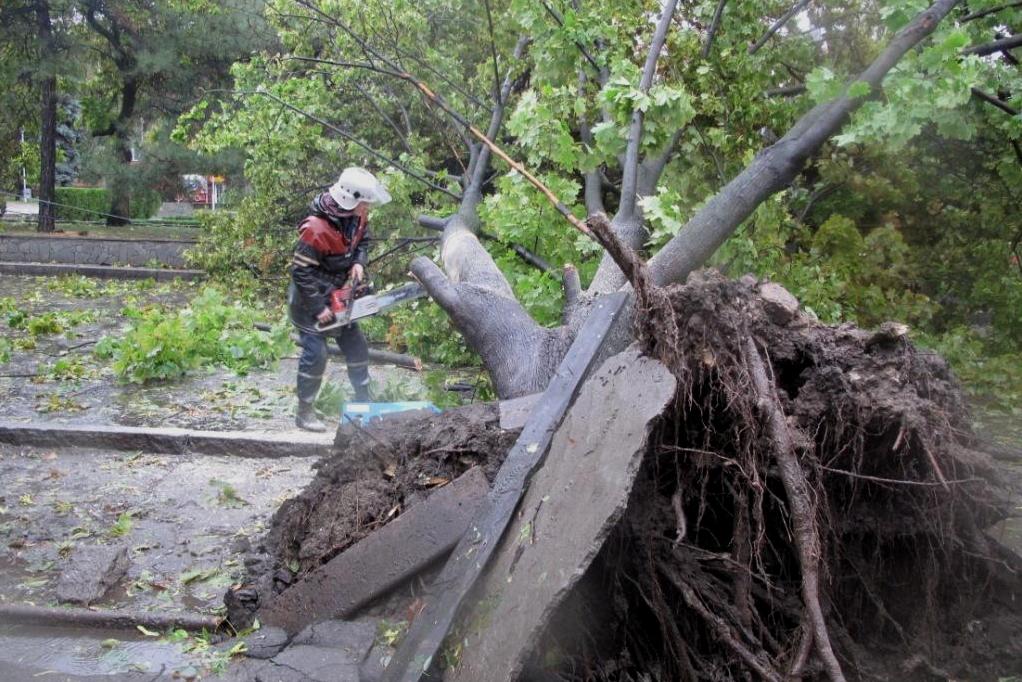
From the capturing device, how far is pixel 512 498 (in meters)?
3.28

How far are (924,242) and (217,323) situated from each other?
319 inches

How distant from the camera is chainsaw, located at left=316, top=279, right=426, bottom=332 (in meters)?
6.76

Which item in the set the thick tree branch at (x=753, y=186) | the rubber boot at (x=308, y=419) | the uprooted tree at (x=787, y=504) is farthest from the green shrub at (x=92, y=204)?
the uprooted tree at (x=787, y=504)

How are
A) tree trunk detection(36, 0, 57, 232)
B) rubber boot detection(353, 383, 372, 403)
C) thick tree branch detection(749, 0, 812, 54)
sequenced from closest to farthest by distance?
thick tree branch detection(749, 0, 812, 54), rubber boot detection(353, 383, 372, 403), tree trunk detection(36, 0, 57, 232)

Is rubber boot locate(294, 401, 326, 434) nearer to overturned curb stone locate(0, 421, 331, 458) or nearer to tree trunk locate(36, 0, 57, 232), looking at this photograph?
overturned curb stone locate(0, 421, 331, 458)

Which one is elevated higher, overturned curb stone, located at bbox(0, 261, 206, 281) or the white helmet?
the white helmet

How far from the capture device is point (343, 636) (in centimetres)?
351

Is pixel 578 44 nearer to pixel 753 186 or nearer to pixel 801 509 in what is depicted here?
pixel 753 186

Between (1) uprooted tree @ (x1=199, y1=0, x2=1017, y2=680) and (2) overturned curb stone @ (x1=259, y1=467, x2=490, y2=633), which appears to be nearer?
(1) uprooted tree @ (x1=199, y1=0, x2=1017, y2=680)

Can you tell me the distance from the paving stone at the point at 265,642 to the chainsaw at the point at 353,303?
11.2 ft

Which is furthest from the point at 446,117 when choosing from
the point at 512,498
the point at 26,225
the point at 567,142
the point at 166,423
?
the point at 26,225

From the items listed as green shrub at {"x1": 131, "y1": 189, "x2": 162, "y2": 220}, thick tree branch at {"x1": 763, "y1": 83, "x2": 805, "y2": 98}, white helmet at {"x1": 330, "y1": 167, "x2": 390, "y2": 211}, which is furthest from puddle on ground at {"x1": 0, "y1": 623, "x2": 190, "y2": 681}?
green shrub at {"x1": 131, "y1": 189, "x2": 162, "y2": 220}

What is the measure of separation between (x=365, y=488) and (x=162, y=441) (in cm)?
281

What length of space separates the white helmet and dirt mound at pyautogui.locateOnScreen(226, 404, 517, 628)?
2.62 meters
